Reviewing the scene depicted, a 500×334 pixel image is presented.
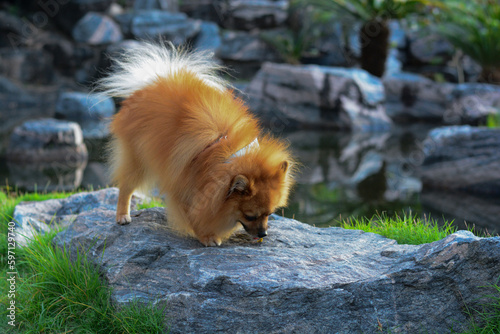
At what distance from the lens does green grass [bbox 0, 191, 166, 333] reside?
3.02 m

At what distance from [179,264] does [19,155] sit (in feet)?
23.8

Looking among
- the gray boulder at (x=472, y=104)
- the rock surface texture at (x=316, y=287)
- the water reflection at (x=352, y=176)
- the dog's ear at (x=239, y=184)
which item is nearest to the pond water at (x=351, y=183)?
the water reflection at (x=352, y=176)

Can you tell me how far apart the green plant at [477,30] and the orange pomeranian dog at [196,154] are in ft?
48.8

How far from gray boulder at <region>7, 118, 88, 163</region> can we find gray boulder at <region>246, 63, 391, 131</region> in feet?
20.9

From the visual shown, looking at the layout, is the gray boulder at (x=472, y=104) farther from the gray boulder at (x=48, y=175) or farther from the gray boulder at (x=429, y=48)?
the gray boulder at (x=48, y=175)

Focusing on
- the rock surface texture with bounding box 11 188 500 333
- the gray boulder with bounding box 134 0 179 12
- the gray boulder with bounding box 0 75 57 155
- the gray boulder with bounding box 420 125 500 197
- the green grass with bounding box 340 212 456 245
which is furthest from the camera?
the gray boulder with bounding box 134 0 179 12

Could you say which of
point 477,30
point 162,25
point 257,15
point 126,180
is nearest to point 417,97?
point 477,30

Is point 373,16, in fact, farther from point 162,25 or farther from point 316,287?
point 316,287

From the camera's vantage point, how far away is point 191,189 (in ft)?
10.9

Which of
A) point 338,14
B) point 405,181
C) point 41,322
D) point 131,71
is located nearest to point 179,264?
point 41,322

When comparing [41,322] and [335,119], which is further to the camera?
[335,119]

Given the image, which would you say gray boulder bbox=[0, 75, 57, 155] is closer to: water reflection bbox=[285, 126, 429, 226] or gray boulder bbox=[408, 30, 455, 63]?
water reflection bbox=[285, 126, 429, 226]

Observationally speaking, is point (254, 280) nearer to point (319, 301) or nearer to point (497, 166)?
point (319, 301)

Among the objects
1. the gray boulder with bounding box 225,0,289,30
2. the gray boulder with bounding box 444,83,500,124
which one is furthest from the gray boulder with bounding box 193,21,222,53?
the gray boulder with bounding box 444,83,500,124
